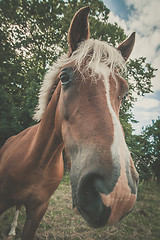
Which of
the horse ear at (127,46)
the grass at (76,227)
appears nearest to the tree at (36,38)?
the grass at (76,227)

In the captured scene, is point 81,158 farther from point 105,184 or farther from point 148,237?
point 148,237

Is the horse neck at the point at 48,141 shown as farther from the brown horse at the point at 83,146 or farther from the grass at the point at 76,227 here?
the grass at the point at 76,227

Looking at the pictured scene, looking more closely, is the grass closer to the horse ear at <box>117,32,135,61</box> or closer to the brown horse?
the brown horse

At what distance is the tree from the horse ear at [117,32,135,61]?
5.62 m

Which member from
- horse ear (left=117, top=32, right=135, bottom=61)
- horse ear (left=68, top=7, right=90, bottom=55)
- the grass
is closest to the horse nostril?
horse ear (left=68, top=7, right=90, bottom=55)

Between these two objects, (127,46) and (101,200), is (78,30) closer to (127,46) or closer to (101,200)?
(127,46)

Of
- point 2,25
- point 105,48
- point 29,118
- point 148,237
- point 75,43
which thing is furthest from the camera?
point 2,25

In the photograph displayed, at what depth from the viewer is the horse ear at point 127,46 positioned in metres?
2.07

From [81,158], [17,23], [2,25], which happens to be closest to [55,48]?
[17,23]

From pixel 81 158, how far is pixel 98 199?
292mm

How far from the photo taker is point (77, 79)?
1.33 m

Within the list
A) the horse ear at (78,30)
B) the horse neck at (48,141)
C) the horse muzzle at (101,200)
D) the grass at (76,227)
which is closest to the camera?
the horse muzzle at (101,200)

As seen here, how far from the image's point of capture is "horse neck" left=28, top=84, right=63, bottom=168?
5.89 ft

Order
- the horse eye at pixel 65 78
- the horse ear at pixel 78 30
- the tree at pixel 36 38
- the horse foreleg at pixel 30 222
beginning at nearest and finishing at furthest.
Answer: the horse eye at pixel 65 78 → the horse ear at pixel 78 30 → the horse foreleg at pixel 30 222 → the tree at pixel 36 38
